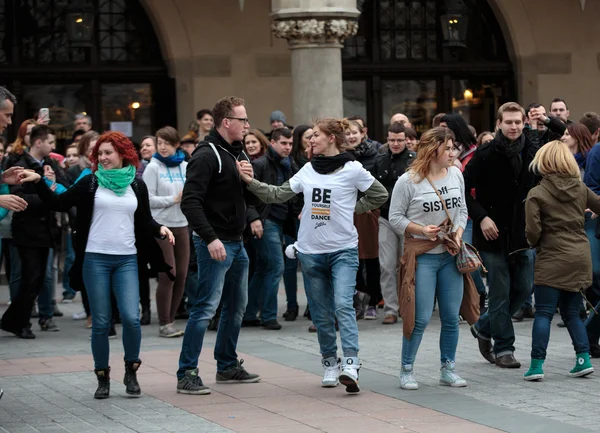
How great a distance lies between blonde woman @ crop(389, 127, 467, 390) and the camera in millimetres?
8539

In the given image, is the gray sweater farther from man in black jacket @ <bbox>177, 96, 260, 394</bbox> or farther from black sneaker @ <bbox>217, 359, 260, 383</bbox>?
black sneaker @ <bbox>217, 359, 260, 383</bbox>

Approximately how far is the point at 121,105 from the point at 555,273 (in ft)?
38.3

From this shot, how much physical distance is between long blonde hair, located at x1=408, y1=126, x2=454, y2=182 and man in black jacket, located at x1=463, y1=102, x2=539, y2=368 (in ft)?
2.47

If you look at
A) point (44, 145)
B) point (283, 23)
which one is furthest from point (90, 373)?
point (283, 23)

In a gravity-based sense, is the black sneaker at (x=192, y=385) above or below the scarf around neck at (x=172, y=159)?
below

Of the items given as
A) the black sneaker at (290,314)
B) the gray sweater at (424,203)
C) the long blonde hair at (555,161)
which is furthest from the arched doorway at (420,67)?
the gray sweater at (424,203)

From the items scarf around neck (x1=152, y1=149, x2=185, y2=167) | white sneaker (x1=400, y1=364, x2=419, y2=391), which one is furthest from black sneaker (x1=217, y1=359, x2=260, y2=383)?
scarf around neck (x1=152, y1=149, x2=185, y2=167)

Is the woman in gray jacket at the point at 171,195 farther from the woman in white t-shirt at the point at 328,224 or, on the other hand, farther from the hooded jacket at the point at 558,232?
the hooded jacket at the point at 558,232

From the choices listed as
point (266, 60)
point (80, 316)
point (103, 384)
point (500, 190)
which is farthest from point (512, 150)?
point (266, 60)

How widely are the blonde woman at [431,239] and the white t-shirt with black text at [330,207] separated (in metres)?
0.28

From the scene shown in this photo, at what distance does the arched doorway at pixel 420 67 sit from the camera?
20.0 m

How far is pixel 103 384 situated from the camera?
839 cm

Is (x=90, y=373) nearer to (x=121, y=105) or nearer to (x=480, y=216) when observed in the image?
(x=480, y=216)

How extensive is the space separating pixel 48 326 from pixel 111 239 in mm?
4114
